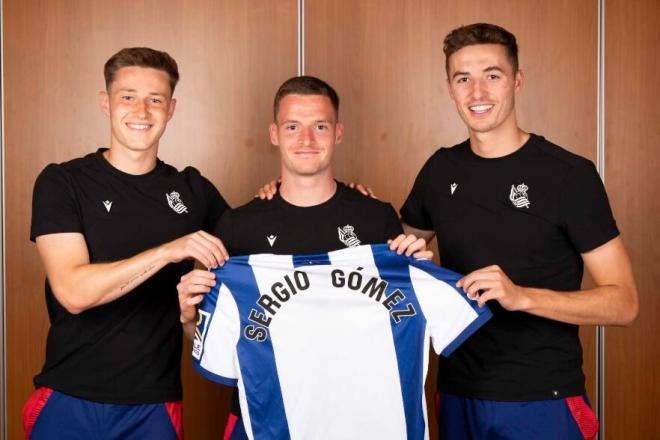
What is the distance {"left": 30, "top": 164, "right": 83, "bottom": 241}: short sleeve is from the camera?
2.25m

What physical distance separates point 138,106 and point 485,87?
3.66 ft

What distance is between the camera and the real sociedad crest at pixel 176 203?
2417 millimetres

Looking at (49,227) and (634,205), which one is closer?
(49,227)

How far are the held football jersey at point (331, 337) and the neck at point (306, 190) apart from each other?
0.93 ft

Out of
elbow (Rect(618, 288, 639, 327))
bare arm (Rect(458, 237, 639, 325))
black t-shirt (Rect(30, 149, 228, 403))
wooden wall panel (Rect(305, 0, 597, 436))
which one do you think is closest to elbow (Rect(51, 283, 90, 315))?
black t-shirt (Rect(30, 149, 228, 403))

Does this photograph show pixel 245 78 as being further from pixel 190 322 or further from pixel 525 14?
pixel 190 322

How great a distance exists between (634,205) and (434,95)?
113cm

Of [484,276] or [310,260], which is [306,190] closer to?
[310,260]

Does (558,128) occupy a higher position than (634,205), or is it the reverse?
(558,128)

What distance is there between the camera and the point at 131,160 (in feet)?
7.84

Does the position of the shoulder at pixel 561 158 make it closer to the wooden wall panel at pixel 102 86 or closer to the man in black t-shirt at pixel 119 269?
the man in black t-shirt at pixel 119 269

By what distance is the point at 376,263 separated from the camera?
7.07ft

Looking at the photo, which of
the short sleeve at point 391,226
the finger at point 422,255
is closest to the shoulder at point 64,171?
the short sleeve at point 391,226

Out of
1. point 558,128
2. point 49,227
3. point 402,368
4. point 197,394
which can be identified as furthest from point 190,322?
point 558,128
